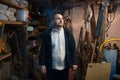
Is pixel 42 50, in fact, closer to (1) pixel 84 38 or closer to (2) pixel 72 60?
(2) pixel 72 60

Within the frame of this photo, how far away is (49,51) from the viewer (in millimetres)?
2746

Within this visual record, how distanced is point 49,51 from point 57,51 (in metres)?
0.11

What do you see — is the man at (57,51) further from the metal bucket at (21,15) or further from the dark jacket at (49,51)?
the metal bucket at (21,15)

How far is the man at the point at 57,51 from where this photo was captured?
2729 millimetres

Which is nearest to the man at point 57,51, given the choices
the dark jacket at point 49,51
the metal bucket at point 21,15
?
the dark jacket at point 49,51

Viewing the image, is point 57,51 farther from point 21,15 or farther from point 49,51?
point 21,15

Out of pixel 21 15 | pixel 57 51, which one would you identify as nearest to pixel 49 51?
pixel 57 51

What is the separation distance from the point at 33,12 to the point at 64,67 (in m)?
1.96

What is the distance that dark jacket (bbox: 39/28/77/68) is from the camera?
2734mm

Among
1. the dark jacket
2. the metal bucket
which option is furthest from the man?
the metal bucket

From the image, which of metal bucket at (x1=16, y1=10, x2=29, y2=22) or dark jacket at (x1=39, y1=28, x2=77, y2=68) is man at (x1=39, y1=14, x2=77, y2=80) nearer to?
dark jacket at (x1=39, y1=28, x2=77, y2=68)

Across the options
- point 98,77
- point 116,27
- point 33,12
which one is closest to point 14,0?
point 33,12

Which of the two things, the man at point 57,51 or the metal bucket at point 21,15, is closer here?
the man at point 57,51

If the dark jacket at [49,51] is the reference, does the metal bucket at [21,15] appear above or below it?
above
